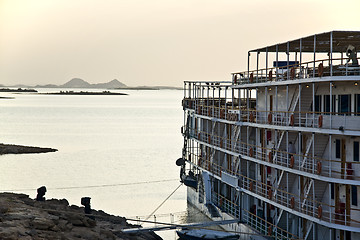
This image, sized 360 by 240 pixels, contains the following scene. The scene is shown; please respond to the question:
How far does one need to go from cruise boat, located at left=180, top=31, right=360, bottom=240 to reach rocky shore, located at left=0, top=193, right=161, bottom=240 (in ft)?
25.5

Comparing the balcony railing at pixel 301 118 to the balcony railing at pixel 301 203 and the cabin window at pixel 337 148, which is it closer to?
the cabin window at pixel 337 148

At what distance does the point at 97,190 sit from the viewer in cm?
7431

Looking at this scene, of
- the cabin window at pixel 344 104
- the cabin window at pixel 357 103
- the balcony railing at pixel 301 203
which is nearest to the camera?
the balcony railing at pixel 301 203

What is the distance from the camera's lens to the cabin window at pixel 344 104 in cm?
2959

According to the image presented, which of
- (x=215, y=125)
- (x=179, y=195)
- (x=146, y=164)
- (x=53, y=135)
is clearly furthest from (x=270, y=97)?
(x=53, y=135)

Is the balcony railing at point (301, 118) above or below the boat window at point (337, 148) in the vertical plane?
above

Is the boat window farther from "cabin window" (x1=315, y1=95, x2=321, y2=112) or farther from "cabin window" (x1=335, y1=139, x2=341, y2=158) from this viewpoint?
"cabin window" (x1=315, y1=95, x2=321, y2=112)

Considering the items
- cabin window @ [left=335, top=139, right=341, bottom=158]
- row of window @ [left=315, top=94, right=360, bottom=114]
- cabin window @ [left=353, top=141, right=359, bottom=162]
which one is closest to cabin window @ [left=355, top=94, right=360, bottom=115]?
row of window @ [left=315, top=94, right=360, bottom=114]

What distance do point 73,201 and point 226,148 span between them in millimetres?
25548

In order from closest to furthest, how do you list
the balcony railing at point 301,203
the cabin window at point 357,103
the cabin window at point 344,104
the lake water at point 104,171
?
the balcony railing at point 301,203 < the cabin window at point 357,103 < the cabin window at point 344,104 < the lake water at point 104,171

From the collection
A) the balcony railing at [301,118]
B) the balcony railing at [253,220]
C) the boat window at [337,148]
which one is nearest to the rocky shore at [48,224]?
the balcony railing at [253,220]

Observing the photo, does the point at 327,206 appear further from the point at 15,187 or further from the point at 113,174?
the point at 113,174

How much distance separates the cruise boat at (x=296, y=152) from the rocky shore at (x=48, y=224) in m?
7.78

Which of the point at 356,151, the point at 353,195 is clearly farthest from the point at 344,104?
the point at 353,195
